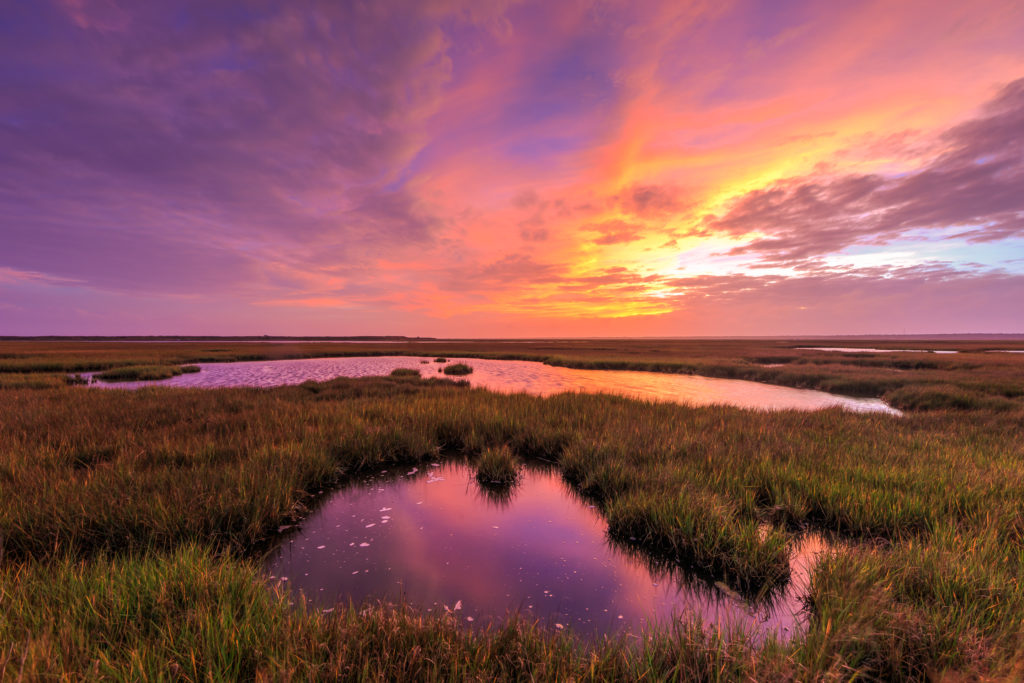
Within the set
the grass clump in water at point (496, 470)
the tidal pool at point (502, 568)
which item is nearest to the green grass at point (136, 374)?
the tidal pool at point (502, 568)

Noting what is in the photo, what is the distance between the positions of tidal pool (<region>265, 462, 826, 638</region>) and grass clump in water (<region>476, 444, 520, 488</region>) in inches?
28.9

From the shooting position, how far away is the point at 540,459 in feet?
28.4

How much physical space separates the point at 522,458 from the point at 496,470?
1.57 meters

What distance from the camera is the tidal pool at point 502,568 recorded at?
367cm

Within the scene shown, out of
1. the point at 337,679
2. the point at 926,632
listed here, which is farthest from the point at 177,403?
the point at 926,632

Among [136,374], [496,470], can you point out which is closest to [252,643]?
[496,470]

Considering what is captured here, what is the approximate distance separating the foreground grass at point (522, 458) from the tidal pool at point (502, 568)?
333 millimetres

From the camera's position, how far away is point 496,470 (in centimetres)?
724

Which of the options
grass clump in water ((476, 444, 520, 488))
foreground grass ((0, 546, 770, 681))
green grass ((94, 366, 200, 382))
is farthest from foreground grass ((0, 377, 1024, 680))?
green grass ((94, 366, 200, 382))

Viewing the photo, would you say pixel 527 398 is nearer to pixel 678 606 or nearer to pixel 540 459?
pixel 540 459

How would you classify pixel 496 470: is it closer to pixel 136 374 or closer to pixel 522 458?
pixel 522 458

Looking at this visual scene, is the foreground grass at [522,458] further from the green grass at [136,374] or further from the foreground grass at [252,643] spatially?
the green grass at [136,374]

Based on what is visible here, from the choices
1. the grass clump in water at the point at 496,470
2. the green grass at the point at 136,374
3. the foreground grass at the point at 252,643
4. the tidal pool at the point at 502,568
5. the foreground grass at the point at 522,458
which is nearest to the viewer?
the foreground grass at the point at 252,643

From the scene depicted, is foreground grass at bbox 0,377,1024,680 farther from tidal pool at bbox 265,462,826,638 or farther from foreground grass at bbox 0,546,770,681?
tidal pool at bbox 265,462,826,638
